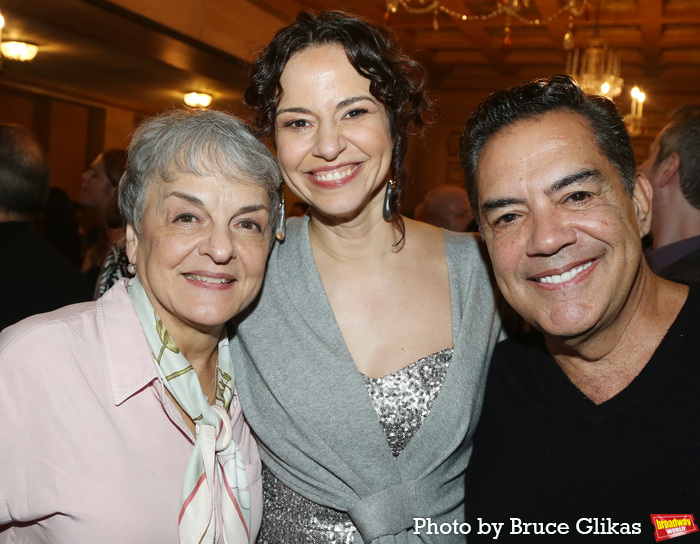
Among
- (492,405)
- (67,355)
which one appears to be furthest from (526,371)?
(67,355)

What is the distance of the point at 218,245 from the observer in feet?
5.82

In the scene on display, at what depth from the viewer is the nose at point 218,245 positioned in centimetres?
177

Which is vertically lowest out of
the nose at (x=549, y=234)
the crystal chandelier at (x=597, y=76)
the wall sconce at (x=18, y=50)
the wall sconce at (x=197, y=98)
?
the nose at (x=549, y=234)

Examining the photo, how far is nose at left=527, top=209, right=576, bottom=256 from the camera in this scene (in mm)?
1623

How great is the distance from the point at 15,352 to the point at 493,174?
1.27 meters

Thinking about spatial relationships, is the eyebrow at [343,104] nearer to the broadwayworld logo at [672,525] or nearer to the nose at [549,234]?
the nose at [549,234]

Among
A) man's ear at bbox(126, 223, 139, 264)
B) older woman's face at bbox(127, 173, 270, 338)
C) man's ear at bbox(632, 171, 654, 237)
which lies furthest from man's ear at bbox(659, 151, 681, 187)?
man's ear at bbox(126, 223, 139, 264)

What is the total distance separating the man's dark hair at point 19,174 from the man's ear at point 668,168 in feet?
9.22

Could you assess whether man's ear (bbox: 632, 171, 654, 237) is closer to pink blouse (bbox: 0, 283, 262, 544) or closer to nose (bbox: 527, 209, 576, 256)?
nose (bbox: 527, 209, 576, 256)

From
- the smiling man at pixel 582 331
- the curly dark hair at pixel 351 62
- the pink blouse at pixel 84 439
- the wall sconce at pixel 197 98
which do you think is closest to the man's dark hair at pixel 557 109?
the smiling man at pixel 582 331

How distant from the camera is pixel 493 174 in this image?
1.75 meters

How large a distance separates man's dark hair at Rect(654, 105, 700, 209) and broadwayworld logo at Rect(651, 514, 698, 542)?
76.2 inches

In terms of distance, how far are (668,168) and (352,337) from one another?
1857 mm

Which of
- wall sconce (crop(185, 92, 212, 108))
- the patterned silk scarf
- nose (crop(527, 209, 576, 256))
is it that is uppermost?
wall sconce (crop(185, 92, 212, 108))
